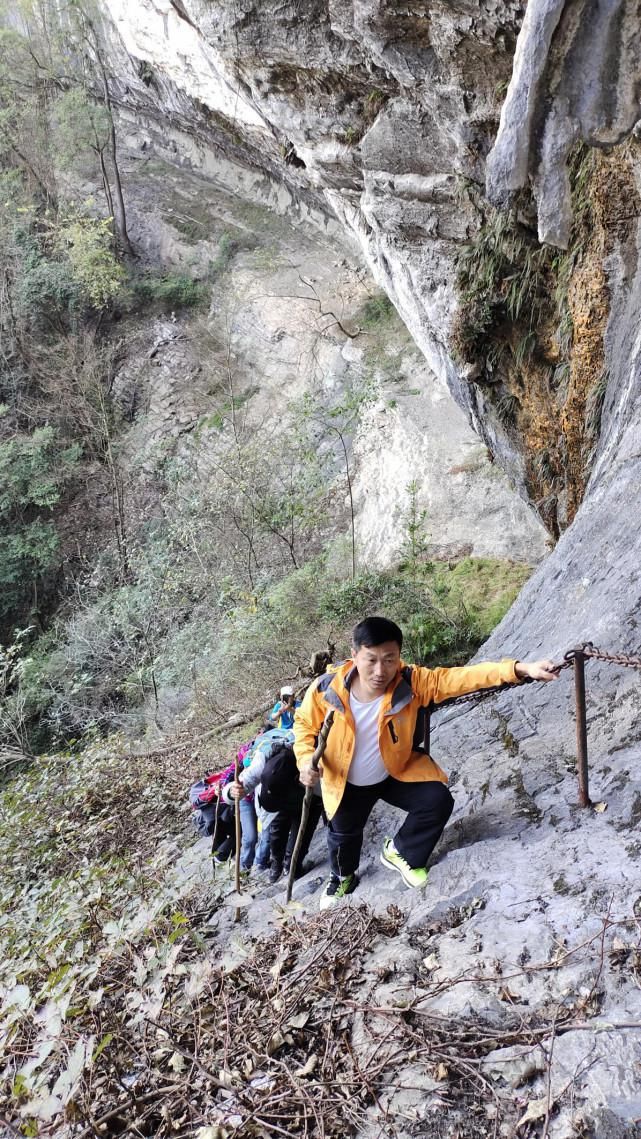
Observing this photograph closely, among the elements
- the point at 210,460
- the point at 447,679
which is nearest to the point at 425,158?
the point at 447,679

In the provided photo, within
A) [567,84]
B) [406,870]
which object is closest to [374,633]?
[406,870]

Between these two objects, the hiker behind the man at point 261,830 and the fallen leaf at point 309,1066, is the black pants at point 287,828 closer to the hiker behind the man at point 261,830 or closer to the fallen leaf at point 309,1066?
the hiker behind the man at point 261,830

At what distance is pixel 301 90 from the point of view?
7.50 m

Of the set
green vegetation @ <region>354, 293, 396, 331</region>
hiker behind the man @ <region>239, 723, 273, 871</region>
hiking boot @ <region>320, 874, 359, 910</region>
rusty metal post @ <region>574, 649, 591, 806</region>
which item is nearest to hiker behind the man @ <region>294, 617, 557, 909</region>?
rusty metal post @ <region>574, 649, 591, 806</region>

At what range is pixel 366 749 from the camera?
3258 millimetres

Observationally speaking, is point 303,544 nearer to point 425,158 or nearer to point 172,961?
point 425,158

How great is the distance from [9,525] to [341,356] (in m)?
9.78

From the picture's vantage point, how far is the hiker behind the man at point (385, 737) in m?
3.08

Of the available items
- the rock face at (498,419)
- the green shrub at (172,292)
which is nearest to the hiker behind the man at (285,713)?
the rock face at (498,419)

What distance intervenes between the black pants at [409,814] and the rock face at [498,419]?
0.15m

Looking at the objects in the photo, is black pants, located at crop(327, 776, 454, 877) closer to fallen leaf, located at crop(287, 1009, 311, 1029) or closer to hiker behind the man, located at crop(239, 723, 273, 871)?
fallen leaf, located at crop(287, 1009, 311, 1029)

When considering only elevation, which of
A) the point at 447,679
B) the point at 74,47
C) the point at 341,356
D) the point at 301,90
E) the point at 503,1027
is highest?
the point at 74,47

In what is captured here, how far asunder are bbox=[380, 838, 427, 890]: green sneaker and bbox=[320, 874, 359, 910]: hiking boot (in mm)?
235

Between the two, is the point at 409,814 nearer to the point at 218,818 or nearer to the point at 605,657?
the point at 605,657
